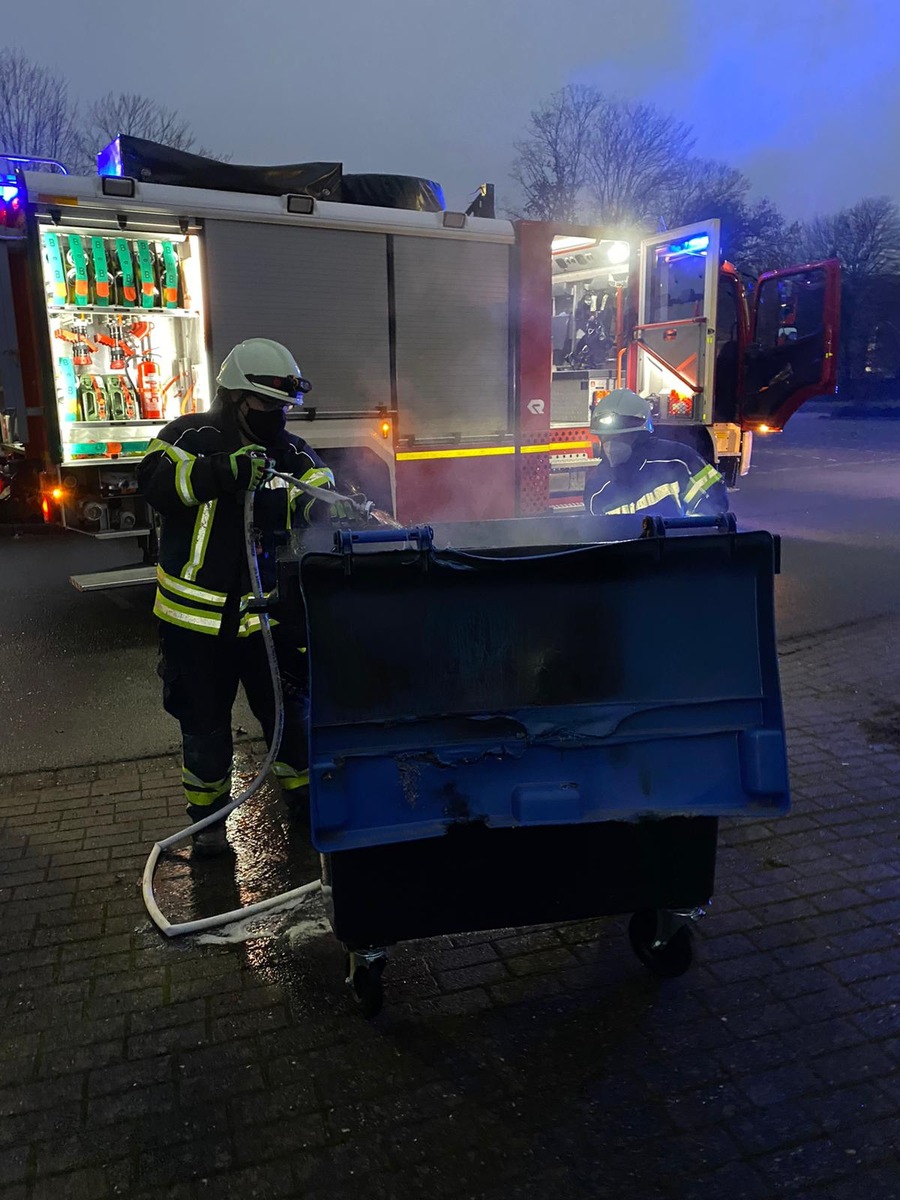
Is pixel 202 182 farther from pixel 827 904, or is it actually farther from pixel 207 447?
pixel 827 904

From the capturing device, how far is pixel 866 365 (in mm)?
A: 47781

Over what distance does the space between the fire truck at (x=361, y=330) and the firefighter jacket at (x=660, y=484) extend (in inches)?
134

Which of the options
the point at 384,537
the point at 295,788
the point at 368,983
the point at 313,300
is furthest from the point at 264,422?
the point at 313,300

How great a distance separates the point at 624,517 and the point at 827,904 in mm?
1527

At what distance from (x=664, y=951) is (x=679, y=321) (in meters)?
7.23

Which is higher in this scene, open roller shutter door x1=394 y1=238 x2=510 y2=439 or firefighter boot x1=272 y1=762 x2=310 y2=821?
open roller shutter door x1=394 y1=238 x2=510 y2=439

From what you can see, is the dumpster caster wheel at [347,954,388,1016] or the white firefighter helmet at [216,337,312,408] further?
the white firefighter helmet at [216,337,312,408]

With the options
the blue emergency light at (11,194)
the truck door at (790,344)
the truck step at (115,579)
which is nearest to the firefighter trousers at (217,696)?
the truck step at (115,579)

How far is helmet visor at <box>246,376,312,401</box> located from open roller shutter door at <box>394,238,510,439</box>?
14.2 feet

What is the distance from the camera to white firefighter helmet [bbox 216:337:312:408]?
131 inches

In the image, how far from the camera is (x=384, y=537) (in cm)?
237

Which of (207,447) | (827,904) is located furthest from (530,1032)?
(207,447)

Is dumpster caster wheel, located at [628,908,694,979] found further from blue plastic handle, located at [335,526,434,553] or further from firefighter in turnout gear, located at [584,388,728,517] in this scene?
firefighter in turnout gear, located at [584,388,728,517]

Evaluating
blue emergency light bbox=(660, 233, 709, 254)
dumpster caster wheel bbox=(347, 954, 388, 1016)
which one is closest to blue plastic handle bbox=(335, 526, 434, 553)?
dumpster caster wheel bbox=(347, 954, 388, 1016)
